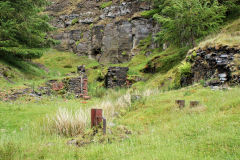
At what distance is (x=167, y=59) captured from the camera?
62.0ft

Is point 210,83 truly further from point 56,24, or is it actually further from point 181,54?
point 56,24

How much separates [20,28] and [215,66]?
593 inches

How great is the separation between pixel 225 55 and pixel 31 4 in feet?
53.3

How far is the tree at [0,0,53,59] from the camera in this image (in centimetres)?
1487

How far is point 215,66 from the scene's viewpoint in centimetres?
995

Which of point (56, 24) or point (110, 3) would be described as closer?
point (110, 3)

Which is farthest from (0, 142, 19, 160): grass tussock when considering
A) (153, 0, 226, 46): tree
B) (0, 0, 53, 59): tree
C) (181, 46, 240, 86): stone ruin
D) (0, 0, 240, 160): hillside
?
(153, 0, 226, 46): tree

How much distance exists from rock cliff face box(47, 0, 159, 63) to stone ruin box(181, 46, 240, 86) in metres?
18.8

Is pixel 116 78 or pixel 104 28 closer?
pixel 116 78

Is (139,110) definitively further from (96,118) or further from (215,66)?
(215,66)

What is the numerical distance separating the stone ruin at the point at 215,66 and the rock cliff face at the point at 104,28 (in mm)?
18764

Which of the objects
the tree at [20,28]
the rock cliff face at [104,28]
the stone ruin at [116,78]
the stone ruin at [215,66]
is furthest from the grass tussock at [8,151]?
the rock cliff face at [104,28]

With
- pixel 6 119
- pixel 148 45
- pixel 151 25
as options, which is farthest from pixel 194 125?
pixel 151 25

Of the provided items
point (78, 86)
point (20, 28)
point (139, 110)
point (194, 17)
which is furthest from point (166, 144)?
point (20, 28)
